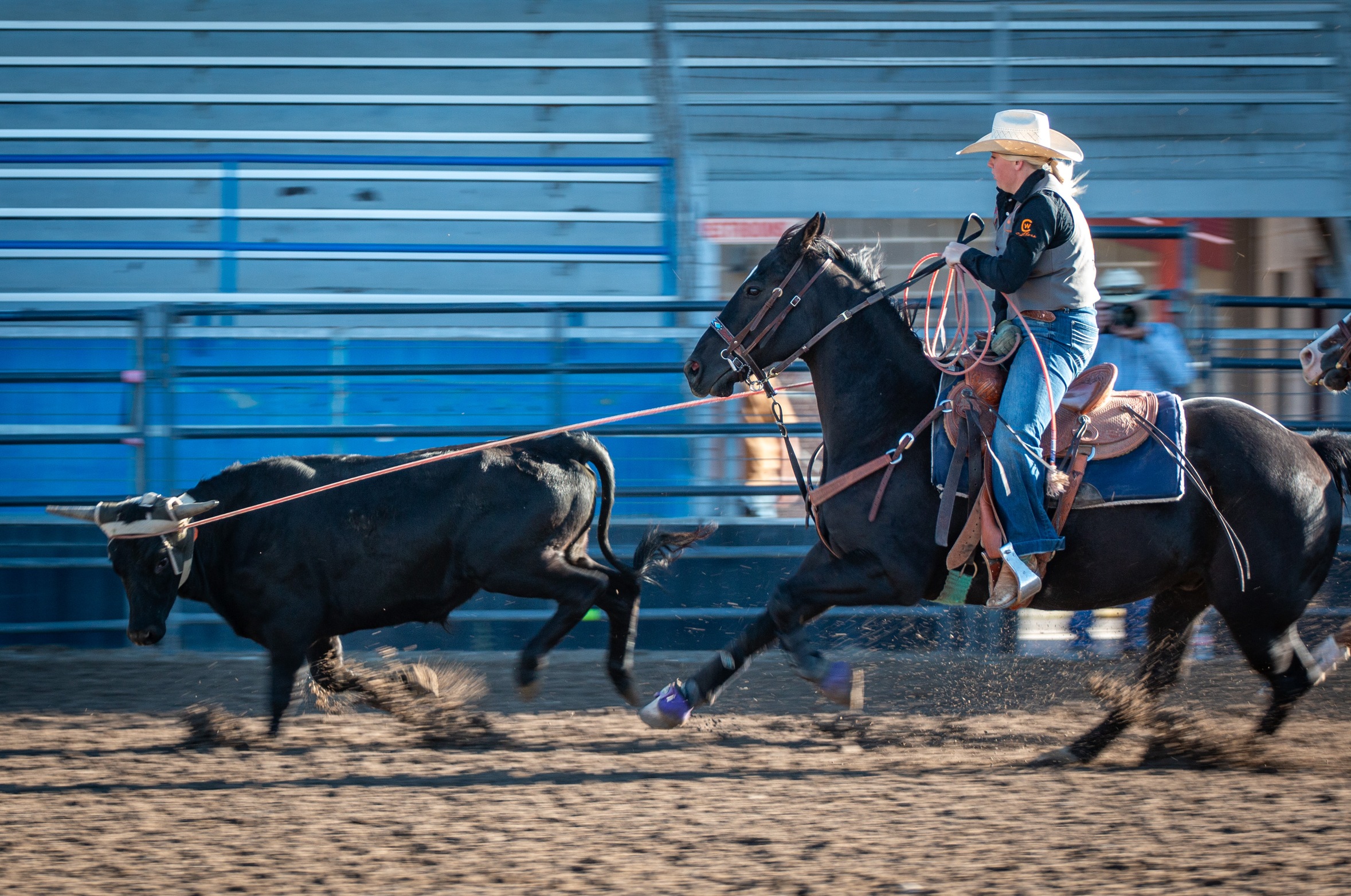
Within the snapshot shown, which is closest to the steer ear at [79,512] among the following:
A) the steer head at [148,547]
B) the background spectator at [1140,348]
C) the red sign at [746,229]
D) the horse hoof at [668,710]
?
the steer head at [148,547]

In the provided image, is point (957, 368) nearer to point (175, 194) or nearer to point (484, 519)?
point (484, 519)

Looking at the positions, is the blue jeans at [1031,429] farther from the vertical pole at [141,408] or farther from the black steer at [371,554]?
the vertical pole at [141,408]

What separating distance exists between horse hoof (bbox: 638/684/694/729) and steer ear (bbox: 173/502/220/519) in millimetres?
1963

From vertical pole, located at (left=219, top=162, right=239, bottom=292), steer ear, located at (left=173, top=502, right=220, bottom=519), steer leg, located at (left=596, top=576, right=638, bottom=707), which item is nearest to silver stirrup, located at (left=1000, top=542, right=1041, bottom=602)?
steer leg, located at (left=596, top=576, right=638, bottom=707)

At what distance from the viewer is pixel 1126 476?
14.5ft

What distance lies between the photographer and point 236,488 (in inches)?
205

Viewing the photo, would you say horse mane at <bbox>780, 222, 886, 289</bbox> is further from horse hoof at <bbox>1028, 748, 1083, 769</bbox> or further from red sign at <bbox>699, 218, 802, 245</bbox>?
red sign at <bbox>699, 218, 802, 245</bbox>

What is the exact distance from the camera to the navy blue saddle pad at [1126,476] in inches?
173

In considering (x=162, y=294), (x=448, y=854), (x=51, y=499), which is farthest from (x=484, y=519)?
(x=162, y=294)

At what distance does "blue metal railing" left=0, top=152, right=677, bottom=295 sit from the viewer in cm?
864

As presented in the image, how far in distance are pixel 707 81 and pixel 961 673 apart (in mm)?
6323

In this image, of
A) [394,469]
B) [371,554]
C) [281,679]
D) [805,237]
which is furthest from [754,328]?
[281,679]

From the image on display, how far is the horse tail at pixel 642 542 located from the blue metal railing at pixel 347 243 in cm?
334

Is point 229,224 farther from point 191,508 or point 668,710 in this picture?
point 668,710
